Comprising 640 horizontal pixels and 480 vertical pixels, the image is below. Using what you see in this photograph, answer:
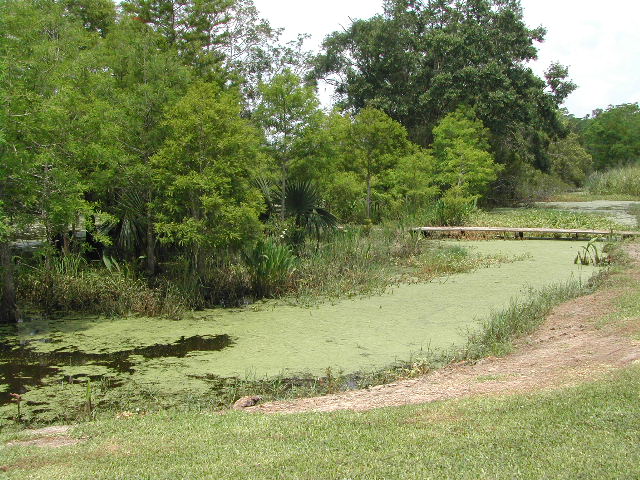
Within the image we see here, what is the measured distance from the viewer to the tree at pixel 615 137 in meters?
60.3

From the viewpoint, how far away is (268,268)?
11.4 metres

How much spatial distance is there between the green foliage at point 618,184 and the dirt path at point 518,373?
37047 mm

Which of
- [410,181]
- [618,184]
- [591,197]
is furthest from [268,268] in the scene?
[618,184]

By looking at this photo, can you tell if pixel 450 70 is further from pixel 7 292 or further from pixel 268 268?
pixel 7 292

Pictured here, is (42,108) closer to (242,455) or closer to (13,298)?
(13,298)

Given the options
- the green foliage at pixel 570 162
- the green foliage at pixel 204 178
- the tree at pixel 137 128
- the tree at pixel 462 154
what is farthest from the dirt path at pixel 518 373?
the green foliage at pixel 570 162

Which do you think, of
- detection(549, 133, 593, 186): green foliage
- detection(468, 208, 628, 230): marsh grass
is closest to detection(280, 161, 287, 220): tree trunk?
detection(468, 208, 628, 230): marsh grass

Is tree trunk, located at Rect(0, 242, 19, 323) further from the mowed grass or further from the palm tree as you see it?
the palm tree

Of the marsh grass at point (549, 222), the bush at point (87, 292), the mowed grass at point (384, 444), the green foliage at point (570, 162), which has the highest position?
the green foliage at point (570, 162)

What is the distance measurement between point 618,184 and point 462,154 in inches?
899

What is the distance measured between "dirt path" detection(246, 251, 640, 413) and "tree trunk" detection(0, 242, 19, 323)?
5507mm

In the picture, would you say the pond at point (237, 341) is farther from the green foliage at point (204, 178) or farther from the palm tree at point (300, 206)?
the palm tree at point (300, 206)

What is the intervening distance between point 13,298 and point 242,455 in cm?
670

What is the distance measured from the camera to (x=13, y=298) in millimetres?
9594
